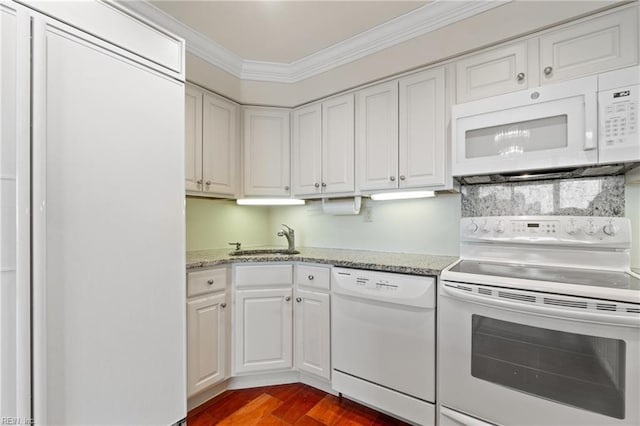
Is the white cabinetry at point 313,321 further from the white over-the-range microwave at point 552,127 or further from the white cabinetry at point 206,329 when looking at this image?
the white over-the-range microwave at point 552,127

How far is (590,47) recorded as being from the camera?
54.4 inches

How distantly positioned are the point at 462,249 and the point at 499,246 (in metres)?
0.21

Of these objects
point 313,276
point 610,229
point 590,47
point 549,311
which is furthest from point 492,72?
point 313,276

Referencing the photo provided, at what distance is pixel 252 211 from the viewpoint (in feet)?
9.27

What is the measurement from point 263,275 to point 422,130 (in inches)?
58.4

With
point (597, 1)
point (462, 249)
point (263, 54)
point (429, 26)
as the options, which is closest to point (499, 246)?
Result: point (462, 249)

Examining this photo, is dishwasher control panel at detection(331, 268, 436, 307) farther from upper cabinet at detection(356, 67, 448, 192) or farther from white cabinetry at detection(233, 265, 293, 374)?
upper cabinet at detection(356, 67, 448, 192)

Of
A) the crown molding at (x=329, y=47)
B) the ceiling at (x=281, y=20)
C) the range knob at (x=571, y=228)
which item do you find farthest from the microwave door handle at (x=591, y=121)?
the ceiling at (x=281, y=20)

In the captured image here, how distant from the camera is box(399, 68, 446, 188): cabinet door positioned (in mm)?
1775

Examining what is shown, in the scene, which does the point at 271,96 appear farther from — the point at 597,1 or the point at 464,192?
the point at 597,1

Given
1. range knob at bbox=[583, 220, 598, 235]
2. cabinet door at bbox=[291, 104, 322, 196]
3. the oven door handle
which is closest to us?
the oven door handle

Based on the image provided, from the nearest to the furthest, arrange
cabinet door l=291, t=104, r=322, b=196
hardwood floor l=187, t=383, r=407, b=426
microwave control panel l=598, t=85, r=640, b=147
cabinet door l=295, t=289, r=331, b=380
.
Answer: microwave control panel l=598, t=85, r=640, b=147
hardwood floor l=187, t=383, r=407, b=426
cabinet door l=295, t=289, r=331, b=380
cabinet door l=291, t=104, r=322, b=196

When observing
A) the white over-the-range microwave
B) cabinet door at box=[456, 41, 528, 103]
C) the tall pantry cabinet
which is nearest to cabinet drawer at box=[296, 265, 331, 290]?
the tall pantry cabinet

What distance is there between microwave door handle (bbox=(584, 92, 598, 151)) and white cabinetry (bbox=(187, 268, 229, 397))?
214 centimetres
